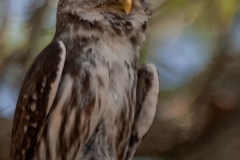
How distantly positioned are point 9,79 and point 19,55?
106 mm

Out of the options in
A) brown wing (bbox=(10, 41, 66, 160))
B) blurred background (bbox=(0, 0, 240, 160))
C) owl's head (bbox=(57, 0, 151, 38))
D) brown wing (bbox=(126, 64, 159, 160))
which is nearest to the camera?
brown wing (bbox=(10, 41, 66, 160))

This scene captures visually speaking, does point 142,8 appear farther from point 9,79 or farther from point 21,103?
point 9,79

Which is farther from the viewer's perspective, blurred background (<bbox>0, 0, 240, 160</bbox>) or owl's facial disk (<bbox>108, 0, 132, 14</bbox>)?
blurred background (<bbox>0, 0, 240, 160</bbox>)

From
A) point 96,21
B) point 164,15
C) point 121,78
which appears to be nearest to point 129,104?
point 121,78

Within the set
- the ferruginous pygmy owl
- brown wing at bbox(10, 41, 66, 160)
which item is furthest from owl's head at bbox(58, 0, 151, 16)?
brown wing at bbox(10, 41, 66, 160)

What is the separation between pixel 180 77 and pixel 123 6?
69 cm

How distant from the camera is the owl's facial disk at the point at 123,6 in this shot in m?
2.15

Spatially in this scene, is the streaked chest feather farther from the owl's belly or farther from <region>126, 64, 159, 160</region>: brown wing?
Result: <region>126, 64, 159, 160</region>: brown wing

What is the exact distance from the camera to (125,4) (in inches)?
84.6

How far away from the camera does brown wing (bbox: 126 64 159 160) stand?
226 cm

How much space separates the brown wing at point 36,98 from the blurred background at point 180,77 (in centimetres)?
48

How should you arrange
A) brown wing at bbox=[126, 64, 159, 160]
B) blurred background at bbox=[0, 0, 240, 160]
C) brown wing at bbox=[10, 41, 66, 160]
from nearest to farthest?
brown wing at bbox=[10, 41, 66, 160], brown wing at bbox=[126, 64, 159, 160], blurred background at bbox=[0, 0, 240, 160]

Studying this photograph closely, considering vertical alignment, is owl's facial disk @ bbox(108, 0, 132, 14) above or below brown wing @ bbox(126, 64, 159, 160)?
above

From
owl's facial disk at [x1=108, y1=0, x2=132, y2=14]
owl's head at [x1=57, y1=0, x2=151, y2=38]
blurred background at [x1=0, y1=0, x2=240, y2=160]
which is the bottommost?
blurred background at [x1=0, y1=0, x2=240, y2=160]
